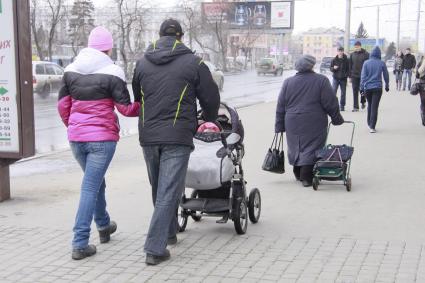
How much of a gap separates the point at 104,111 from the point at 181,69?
0.77 meters

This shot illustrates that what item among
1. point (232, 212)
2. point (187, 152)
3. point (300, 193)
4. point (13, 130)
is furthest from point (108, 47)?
point (300, 193)

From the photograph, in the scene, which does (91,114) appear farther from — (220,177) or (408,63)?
(408,63)

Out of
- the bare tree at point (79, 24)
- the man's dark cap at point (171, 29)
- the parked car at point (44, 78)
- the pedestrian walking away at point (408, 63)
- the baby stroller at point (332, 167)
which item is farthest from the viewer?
the bare tree at point (79, 24)

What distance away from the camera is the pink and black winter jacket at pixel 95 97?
17.0 ft

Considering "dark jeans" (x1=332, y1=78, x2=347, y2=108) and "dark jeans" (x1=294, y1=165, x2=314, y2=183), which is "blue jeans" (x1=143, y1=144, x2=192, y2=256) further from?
"dark jeans" (x1=332, y1=78, x2=347, y2=108)

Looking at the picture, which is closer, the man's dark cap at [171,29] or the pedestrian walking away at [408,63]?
the man's dark cap at [171,29]

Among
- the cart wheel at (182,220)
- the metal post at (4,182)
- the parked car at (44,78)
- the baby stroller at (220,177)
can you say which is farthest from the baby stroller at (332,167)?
the parked car at (44,78)

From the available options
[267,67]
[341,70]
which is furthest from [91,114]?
[267,67]

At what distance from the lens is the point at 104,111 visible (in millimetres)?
5230

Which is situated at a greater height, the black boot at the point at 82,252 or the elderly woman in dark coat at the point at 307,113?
the elderly woman in dark coat at the point at 307,113

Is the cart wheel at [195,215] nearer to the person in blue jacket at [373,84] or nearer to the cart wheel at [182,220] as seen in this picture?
the cart wheel at [182,220]

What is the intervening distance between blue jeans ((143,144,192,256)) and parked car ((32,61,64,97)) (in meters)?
24.6

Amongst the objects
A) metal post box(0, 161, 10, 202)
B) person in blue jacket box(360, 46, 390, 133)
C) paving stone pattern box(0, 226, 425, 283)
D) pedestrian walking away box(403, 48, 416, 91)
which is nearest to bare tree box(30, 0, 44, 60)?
pedestrian walking away box(403, 48, 416, 91)

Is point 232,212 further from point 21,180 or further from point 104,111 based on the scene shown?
point 21,180
